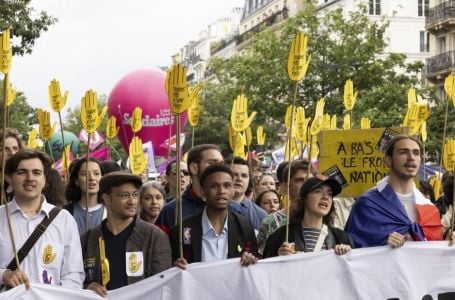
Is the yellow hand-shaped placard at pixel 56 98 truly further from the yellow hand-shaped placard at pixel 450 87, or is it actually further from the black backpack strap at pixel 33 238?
the black backpack strap at pixel 33 238

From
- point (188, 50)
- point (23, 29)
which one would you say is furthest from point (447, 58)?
point (188, 50)

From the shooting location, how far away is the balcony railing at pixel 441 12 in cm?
5909

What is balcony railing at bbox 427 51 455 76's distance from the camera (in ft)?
191

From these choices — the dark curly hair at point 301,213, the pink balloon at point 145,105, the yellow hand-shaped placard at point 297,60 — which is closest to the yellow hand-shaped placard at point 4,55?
the yellow hand-shaped placard at point 297,60

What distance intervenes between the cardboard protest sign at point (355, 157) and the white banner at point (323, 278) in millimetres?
2046

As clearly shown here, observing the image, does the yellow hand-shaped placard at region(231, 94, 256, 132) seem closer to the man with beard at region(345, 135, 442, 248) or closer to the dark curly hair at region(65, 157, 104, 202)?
the dark curly hair at region(65, 157, 104, 202)

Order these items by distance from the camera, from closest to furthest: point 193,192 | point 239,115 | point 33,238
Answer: point 33,238 < point 193,192 < point 239,115

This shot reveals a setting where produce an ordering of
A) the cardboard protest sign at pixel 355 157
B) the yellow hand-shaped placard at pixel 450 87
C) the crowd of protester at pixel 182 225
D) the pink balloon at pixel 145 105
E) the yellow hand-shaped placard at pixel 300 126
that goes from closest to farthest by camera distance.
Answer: the crowd of protester at pixel 182 225 < the yellow hand-shaped placard at pixel 450 87 < the cardboard protest sign at pixel 355 157 < the yellow hand-shaped placard at pixel 300 126 < the pink balloon at pixel 145 105

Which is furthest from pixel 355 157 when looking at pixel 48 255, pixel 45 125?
pixel 45 125

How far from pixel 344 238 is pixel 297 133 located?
6526 mm

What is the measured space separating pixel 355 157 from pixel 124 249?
10.2ft

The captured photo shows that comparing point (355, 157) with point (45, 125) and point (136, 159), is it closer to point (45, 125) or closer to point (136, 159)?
point (136, 159)

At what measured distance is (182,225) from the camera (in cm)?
810

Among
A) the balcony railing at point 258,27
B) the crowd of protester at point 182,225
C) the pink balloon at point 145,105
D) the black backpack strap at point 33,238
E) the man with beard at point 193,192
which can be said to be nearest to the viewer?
the black backpack strap at point 33,238
